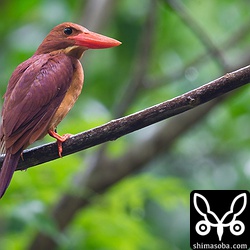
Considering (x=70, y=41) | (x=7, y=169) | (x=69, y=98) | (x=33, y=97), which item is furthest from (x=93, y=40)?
(x=7, y=169)

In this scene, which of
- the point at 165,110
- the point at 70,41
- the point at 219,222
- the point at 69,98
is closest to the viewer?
the point at 165,110

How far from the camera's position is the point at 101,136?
419 cm

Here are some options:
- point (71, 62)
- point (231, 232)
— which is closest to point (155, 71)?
point (231, 232)

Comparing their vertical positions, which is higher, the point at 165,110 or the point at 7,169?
the point at 165,110

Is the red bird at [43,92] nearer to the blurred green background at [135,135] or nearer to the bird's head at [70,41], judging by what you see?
the bird's head at [70,41]

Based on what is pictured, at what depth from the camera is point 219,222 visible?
221 inches

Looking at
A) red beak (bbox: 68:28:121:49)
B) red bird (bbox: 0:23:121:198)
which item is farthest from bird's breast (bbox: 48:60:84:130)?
red beak (bbox: 68:28:121:49)

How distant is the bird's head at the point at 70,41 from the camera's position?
5008 millimetres

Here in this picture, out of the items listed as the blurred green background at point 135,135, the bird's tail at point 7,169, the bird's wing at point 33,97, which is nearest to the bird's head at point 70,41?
the bird's wing at point 33,97

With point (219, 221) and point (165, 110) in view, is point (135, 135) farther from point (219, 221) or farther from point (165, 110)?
point (165, 110)

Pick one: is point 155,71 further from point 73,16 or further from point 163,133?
point 163,133

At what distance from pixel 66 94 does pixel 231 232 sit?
1698 millimetres

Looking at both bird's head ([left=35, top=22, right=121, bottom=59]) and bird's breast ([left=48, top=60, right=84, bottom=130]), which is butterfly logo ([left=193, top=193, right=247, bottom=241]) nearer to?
bird's breast ([left=48, top=60, right=84, bottom=130])

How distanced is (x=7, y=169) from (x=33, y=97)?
47 cm
